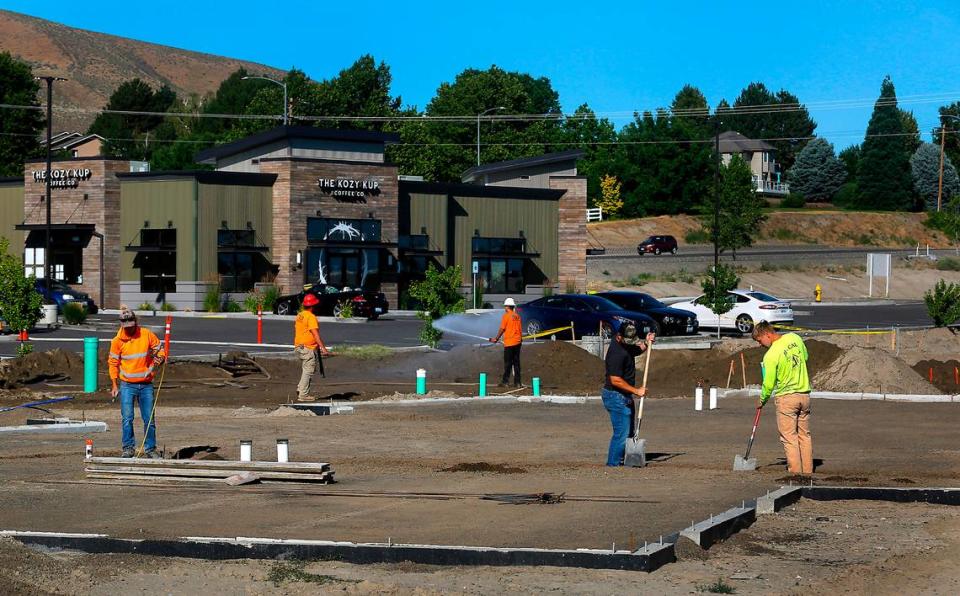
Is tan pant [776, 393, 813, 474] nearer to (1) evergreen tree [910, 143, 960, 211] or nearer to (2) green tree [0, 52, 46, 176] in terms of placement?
(2) green tree [0, 52, 46, 176]

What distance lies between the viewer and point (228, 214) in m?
58.4

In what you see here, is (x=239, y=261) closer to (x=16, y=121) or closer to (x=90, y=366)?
(x=90, y=366)

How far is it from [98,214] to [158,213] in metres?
3.60

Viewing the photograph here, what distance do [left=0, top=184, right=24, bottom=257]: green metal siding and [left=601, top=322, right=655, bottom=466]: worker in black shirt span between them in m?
53.5

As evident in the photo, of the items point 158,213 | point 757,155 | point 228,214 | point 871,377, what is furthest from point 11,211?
point 757,155

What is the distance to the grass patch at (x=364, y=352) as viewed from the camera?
108ft

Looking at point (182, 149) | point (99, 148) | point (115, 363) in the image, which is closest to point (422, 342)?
point (115, 363)

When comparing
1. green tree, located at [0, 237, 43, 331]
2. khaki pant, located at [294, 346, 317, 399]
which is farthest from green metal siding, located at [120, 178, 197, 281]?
khaki pant, located at [294, 346, 317, 399]

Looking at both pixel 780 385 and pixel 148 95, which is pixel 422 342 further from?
pixel 148 95

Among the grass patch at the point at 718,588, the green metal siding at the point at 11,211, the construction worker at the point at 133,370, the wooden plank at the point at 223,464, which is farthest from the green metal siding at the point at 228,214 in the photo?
the grass patch at the point at 718,588

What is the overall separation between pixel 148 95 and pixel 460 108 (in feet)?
147

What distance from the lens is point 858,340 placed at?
3972cm

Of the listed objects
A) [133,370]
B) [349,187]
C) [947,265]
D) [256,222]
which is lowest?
[133,370]

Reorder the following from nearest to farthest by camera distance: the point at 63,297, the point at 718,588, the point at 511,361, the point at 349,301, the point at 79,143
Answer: the point at 718,588, the point at 511,361, the point at 349,301, the point at 63,297, the point at 79,143
